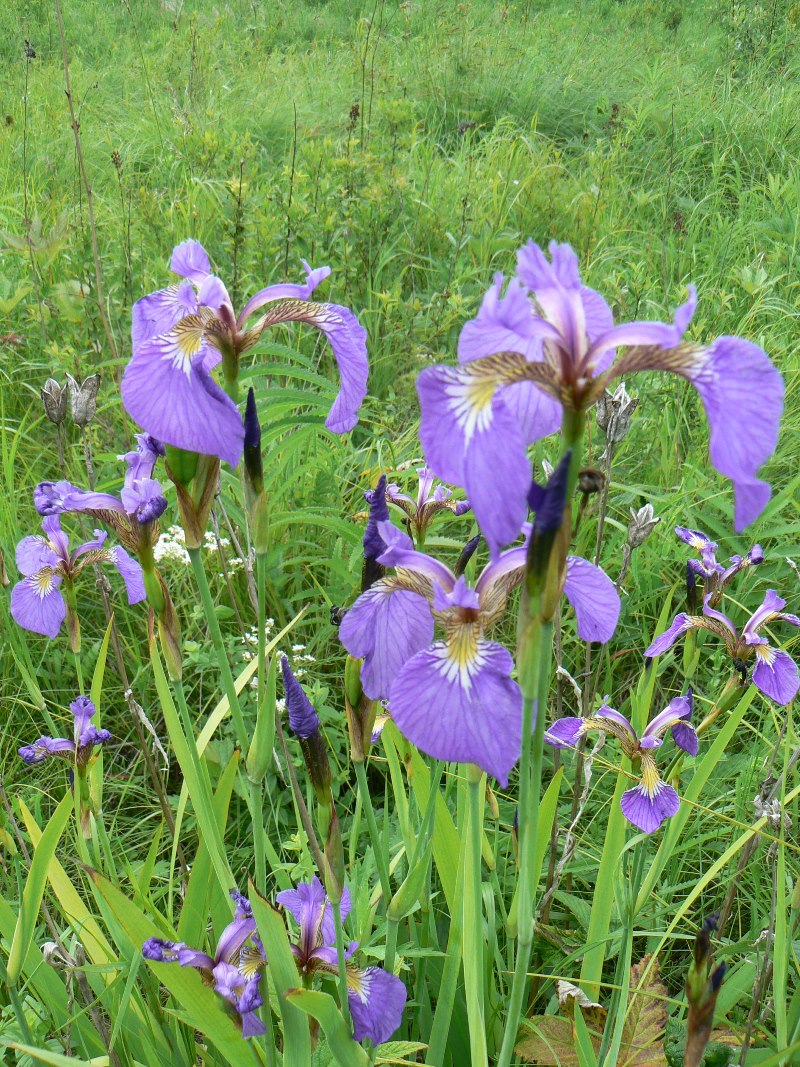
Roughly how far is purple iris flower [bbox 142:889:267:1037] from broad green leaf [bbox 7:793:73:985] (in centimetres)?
19

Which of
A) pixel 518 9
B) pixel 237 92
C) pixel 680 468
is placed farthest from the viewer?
pixel 518 9

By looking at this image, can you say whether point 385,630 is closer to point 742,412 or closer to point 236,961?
point 742,412

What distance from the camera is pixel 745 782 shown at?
1.78m

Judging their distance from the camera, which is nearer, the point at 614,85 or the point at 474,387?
the point at 474,387

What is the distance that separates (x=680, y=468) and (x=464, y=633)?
2058 mm

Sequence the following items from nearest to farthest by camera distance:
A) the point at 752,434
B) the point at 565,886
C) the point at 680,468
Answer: the point at 752,434, the point at 565,886, the point at 680,468

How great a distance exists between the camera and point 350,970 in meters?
1.18

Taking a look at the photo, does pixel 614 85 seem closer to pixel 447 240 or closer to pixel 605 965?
pixel 447 240

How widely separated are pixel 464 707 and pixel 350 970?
0.62 metres

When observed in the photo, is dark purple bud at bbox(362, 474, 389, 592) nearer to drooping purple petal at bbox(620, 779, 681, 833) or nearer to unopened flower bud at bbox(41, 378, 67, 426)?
drooping purple petal at bbox(620, 779, 681, 833)

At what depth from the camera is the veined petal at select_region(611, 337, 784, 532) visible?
27.0 inches

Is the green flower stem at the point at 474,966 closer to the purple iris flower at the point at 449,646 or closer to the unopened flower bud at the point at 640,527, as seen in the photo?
the purple iris flower at the point at 449,646

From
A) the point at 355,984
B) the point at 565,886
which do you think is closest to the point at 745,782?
the point at 565,886

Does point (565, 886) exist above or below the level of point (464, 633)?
below
